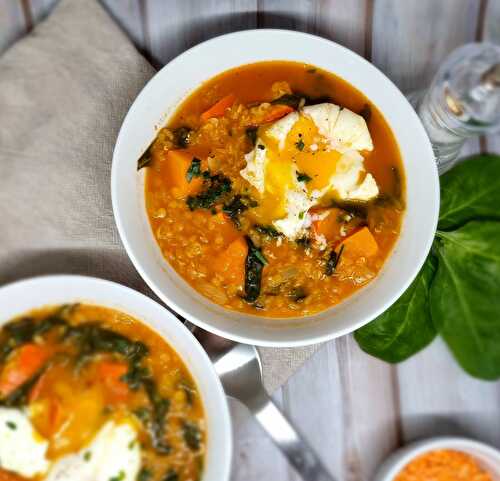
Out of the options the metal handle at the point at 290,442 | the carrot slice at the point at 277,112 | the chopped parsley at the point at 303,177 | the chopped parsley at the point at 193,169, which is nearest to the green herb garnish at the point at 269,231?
the chopped parsley at the point at 303,177

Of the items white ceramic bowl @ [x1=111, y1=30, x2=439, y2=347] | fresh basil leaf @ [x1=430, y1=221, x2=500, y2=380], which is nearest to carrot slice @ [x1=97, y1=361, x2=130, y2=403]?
white ceramic bowl @ [x1=111, y1=30, x2=439, y2=347]

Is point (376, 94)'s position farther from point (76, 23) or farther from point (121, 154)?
point (76, 23)

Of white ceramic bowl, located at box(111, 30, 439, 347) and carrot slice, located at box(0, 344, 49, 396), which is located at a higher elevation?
white ceramic bowl, located at box(111, 30, 439, 347)

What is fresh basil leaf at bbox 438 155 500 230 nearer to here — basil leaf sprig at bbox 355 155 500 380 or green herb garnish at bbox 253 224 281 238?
basil leaf sprig at bbox 355 155 500 380

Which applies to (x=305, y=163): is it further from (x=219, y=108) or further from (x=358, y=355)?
(x=358, y=355)

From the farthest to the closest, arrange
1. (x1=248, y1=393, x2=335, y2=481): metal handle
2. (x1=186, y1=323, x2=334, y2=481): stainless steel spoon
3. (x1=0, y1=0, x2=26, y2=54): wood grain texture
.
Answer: (x1=248, y1=393, x2=335, y2=481): metal handle < (x1=186, y1=323, x2=334, y2=481): stainless steel spoon < (x1=0, y1=0, x2=26, y2=54): wood grain texture

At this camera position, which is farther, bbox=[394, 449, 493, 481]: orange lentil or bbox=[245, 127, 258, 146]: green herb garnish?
bbox=[394, 449, 493, 481]: orange lentil

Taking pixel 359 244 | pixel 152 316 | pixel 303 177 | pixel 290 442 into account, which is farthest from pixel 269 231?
pixel 290 442

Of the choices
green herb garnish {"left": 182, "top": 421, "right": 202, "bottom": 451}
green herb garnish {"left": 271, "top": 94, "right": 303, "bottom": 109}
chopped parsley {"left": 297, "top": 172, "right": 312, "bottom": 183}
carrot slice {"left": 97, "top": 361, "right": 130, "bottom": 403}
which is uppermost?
green herb garnish {"left": 271, "top": 94, "right": 303, "bottom": 109}
